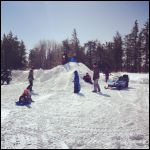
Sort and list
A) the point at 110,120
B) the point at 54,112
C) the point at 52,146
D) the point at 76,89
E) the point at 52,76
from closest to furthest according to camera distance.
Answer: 1. the point at 52,146
2. the point at 110,120
3. the point at 54,112
4. the point at 76,89
5. the point at 52,76

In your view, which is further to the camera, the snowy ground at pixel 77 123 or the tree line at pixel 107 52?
the tree line at pixel 107 52

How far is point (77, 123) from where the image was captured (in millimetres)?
10578

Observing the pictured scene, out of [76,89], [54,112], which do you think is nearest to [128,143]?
[54,112]

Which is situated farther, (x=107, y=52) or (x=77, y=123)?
(x=107, y=52)

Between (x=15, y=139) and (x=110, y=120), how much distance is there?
4.19m

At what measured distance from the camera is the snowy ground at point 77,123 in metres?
8.28

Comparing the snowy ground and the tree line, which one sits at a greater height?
the tree line

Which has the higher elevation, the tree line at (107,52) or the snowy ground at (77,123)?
the tree line at (107,52)

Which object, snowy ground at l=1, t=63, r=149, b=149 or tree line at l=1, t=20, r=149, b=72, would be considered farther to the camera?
tree line at l=1, t=20, r=149, b=72

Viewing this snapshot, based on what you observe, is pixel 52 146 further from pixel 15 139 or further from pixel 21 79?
pixel 21 79

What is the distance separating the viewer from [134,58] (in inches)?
2093

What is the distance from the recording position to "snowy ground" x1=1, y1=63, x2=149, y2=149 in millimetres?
8276

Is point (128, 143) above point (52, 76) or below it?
below

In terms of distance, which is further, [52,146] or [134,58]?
[134,58]
